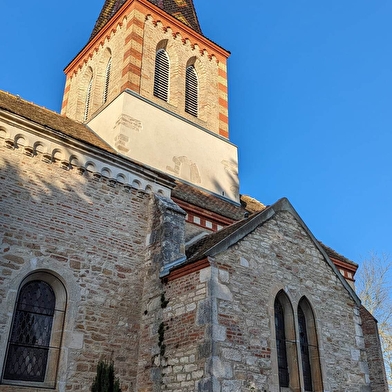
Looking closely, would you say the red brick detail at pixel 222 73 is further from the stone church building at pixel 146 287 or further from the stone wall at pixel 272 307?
the stone wall at pixel 272 307

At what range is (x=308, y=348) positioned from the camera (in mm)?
9977

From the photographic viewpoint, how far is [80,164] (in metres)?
10.6

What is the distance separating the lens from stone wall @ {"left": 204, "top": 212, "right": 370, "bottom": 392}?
8.38 m

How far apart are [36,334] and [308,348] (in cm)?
576

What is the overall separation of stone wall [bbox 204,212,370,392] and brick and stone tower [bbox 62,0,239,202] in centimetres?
615

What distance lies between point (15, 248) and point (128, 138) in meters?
6.81

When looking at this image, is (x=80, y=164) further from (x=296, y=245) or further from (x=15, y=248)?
(x=296, y=245)

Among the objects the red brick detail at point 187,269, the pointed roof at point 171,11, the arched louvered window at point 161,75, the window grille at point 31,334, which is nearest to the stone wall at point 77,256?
the window grille at point 31,334

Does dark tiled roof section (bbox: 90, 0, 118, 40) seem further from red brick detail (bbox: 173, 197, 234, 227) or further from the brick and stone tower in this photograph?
red brick detail (bbox: 173, 197, 234, 227)

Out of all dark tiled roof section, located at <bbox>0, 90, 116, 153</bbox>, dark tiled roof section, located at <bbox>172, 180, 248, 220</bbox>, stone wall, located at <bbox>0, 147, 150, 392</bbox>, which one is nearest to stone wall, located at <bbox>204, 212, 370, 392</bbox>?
stone wall, located at <bbox>0, 147, 150, 392</bbox>

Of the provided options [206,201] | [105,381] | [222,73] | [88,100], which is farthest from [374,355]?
[88,100]

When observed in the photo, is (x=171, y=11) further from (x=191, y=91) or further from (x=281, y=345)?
(x=281, y=345)

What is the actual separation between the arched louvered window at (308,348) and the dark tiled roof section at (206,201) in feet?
13.8

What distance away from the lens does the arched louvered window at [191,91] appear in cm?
1825
